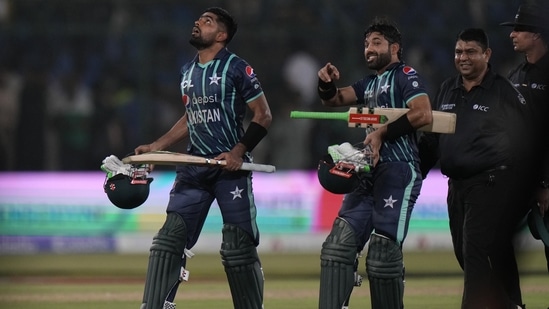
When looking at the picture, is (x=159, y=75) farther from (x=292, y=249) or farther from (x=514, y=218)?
(x=514, y=218)

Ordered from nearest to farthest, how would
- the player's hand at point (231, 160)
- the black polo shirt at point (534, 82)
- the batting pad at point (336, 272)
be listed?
the batting pad at point (336, 272) → the player's hand at point (231, 160) → the black polo shirt at point (534, 82)

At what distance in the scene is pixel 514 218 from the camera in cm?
618

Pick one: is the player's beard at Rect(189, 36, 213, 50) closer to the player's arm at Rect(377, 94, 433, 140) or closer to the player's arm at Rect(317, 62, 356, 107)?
the player's arm at Rect(317, 62, 356, 107)

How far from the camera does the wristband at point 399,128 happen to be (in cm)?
714

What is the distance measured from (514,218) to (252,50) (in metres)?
9.17

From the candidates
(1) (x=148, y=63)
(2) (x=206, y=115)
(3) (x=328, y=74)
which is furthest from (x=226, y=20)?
(1) (x=148, y=63)

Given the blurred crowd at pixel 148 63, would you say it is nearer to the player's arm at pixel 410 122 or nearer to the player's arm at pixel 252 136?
the player's arm at pixel 252 136

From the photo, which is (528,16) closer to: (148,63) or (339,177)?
(339,177)

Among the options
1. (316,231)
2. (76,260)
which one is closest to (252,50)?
(316,231)

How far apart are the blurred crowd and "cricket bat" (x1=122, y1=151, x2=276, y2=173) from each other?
7523 mm

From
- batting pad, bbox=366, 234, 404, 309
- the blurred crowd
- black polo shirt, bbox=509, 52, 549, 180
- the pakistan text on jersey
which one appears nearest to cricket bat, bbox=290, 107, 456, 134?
the pakistan text on jersey

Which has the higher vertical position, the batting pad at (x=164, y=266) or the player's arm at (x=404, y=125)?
the player's arm at (x=404, y=125)

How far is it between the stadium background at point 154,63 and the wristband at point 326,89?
6.44 m

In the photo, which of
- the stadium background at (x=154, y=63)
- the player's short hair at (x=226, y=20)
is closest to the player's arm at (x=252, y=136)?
the player's short hair at (x=226, y=20)
